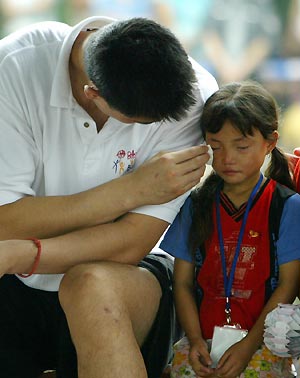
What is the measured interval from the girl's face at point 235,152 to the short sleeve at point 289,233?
14 centimetres

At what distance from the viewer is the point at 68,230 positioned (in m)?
2.08

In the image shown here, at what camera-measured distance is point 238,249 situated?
6.95 feet

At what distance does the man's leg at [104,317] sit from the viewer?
1.80 meters

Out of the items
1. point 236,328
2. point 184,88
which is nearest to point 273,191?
point 236,328

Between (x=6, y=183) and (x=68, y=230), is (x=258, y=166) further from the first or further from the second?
(x=6, y=183)

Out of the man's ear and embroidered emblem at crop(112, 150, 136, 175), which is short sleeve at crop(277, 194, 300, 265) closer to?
embroidered emblem at crop(112, 150, 136, 175)

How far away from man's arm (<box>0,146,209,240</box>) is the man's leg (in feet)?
0.48

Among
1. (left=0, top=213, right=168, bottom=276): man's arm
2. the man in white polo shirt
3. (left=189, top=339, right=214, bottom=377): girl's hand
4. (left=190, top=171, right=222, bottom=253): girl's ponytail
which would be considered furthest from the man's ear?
(left=189, top=339, right=214, bottom=377): girl's hand

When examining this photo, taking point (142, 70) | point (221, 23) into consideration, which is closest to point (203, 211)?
point (142, 70)

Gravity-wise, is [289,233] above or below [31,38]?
below

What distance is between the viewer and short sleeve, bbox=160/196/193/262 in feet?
7.24

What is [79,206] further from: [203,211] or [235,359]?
[235,359]

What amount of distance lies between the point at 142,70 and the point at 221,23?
7.46ft

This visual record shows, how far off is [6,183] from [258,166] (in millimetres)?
661
